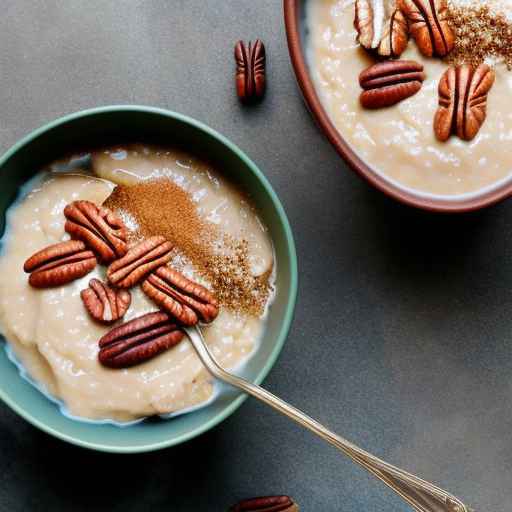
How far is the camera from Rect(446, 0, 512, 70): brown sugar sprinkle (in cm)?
118

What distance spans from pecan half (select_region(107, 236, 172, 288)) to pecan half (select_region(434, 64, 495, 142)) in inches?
18.7

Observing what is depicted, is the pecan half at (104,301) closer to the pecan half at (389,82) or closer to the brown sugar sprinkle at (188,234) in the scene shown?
the brown sugar sprinkle at (188,234)

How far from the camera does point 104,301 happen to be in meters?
1.18

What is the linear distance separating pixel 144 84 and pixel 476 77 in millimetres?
571

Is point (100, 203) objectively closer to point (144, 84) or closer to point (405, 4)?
point (144, 84)

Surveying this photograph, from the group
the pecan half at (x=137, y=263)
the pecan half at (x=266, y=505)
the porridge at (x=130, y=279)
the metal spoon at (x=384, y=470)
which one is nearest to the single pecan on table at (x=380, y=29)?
the porridge at (x=130, y=279)

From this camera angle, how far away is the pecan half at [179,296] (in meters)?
1.18

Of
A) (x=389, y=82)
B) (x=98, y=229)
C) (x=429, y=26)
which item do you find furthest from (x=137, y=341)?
(x=429, y=26)

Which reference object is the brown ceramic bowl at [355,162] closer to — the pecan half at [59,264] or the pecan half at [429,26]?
the pecan half at [429,26]

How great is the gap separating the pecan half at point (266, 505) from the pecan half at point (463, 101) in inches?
26.7

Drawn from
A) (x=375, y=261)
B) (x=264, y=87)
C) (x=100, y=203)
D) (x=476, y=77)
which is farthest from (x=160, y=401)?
(x=476, y=77)

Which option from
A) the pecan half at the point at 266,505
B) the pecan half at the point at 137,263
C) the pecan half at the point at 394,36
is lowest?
the pecan half at the point at 266,505

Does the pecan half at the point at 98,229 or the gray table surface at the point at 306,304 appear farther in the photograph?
the gray table surface at the point at 306,304

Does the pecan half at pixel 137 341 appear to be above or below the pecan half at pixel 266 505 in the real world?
above
